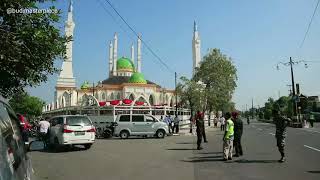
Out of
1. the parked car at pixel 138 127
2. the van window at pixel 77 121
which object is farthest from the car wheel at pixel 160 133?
the van window at pixel 77 121

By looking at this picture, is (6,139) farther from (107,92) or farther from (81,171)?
(107,92)

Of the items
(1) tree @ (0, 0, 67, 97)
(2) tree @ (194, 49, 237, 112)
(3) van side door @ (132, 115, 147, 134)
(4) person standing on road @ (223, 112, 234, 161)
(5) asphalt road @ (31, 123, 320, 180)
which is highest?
(2) tree @ (194, 49, 237, 112)

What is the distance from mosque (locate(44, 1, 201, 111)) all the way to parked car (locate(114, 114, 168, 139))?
43335 millimetres

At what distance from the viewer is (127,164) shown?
45.6 feet

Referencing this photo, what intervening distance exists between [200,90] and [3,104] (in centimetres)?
5679

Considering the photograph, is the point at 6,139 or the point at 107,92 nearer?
the point at 6,139

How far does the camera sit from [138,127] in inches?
1173

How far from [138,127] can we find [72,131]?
10729 mm

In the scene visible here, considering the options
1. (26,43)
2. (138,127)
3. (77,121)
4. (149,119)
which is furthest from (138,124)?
(26,43)

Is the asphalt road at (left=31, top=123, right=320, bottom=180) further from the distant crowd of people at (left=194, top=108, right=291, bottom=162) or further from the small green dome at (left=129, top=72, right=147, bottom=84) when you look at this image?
the small green dome at (left=129, top=72, right=147, bottom=84)

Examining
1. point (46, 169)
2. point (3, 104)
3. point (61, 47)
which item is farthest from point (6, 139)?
point (46, 169)

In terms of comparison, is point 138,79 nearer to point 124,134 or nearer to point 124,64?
point 124,64

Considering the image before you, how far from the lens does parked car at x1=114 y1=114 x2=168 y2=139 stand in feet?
97.8

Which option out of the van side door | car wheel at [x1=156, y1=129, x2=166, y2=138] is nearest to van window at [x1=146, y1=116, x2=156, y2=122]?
the van side door
